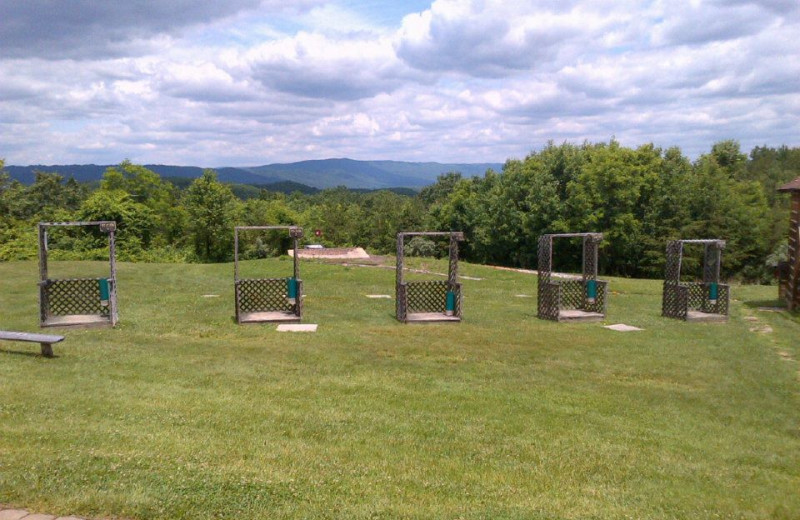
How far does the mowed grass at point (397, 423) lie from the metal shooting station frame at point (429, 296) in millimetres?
1017

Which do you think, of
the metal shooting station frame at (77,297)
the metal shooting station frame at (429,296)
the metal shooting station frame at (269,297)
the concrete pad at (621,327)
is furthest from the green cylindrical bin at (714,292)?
the metal shooting station frame at (77,297)

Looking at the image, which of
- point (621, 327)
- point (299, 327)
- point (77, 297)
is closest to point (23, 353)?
point (77, 297)

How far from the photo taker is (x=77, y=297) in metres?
14.2

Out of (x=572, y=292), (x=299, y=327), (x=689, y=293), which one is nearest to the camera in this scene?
(x=299, y=327)

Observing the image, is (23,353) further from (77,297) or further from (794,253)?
(794,253)

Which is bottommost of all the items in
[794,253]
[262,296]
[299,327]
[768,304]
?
[768,304]

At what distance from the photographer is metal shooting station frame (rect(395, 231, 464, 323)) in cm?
1510

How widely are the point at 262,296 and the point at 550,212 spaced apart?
32.6 meters

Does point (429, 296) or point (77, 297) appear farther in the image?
point (429, 296)

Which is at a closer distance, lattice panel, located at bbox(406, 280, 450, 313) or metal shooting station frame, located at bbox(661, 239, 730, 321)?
lattice panel, located at bbox(406, 280, 450, 313)

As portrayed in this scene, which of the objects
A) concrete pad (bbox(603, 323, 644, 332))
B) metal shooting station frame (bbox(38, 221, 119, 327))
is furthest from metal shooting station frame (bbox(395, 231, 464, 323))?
metal shooting station frame (bbox(38, 221, 119, 327))

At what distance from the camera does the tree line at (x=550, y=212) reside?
3966cm

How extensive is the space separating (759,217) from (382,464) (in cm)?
4411

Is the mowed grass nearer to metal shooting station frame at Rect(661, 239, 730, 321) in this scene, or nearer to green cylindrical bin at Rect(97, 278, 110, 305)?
green cylindrical bin at Rect(97, 278, 110, 305)
